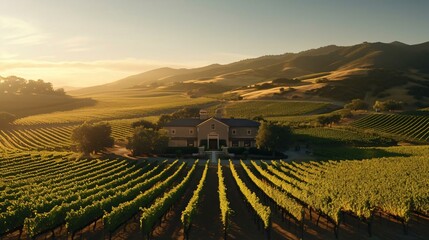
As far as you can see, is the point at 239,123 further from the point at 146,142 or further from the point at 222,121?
the point at 146,142

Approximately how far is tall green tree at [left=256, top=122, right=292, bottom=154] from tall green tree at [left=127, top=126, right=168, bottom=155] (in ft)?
72.2

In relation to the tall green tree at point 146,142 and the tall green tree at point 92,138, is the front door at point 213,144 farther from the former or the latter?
the tall green tree at point 92,138

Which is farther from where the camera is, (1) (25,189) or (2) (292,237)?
(1) (25,189)

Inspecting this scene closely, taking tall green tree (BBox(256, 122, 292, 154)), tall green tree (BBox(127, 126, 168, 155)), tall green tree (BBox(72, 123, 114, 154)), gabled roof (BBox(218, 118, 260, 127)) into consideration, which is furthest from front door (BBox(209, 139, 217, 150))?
tall green tree (BBox(72, 123, 114, 154))

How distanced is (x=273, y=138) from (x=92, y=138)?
40.8 metres

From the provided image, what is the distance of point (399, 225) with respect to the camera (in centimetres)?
3183

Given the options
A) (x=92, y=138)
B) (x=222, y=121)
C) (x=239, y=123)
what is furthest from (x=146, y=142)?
(x=239, y=123)

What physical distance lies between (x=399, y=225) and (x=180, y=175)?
108 ft

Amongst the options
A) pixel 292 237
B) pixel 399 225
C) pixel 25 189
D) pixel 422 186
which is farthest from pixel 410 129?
pixel 25 189

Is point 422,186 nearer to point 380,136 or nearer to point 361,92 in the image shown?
point 380,136

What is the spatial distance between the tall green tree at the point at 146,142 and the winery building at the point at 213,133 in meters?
9.16

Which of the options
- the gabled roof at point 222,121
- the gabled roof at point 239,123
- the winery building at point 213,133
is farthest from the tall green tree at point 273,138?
the gabled roof at point 222,121

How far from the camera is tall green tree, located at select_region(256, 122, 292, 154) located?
81.2m

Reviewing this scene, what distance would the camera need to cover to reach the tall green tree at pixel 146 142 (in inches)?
3263
